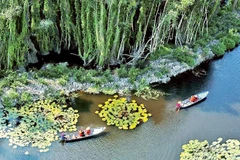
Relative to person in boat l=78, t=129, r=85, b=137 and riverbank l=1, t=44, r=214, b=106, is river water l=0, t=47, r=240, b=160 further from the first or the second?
riverbank l=1, t=44, r=214, b=106

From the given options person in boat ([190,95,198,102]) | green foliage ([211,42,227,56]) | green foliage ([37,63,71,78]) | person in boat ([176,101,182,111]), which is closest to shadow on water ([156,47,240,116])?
person in boat ([190,95,198,102])

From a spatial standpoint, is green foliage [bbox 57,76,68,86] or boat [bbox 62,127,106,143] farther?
green foliage [bbox 57,76,68,86]

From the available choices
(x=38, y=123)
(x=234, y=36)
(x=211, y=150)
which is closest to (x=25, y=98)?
(x=38, y=123)

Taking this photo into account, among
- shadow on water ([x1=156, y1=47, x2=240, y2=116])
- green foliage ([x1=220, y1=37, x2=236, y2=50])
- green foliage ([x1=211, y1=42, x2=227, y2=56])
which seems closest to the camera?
shadow on water ([x1=156, y1=47, x2=240, y2=116])

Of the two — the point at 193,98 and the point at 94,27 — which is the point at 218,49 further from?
the point at 94,27

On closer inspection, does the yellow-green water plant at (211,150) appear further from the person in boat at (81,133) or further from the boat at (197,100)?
the person in boat at (81,133)
